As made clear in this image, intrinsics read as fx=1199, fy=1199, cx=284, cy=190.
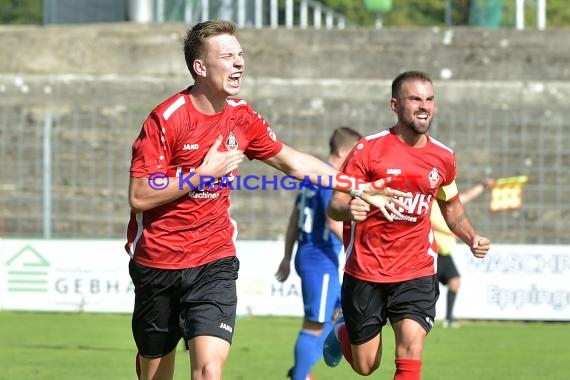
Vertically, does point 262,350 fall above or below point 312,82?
below

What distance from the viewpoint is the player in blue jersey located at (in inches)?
368

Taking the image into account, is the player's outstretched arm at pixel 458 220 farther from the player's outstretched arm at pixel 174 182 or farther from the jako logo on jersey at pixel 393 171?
the player's outstretched arm at pixel 174 182

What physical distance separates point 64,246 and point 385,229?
8.35 m

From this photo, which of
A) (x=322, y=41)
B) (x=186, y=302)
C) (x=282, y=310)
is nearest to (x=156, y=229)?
(x=186, y=302)

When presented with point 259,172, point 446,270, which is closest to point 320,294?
point 446,270

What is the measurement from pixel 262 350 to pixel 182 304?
5559 millimetres

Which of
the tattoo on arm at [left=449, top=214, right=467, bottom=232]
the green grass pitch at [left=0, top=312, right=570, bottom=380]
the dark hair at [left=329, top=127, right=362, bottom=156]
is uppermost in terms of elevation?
the dark hair at [left=329, top=127, right=362, bottom=156]

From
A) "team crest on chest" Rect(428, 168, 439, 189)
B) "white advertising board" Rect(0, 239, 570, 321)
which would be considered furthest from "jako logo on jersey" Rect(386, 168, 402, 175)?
"white advertising board" Rect(0, 239, 570, 321)

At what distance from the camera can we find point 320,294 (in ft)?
31.0

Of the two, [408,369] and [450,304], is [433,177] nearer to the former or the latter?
[408,369]

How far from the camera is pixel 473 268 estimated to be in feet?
49.4

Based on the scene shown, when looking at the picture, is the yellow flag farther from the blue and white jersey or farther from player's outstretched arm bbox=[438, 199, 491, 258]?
player's outstretched arm bbox=[438, 199, 491, 258]

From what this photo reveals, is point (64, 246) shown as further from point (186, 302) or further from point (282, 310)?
point (186, 302)

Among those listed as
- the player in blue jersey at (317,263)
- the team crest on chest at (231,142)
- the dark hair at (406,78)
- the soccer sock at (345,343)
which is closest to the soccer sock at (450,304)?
the player in blue jersey at (317,263)
